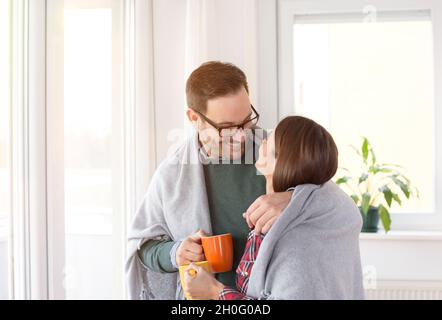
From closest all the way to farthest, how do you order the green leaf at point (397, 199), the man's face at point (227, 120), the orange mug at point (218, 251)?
the orange mug at point (218, 251) < the man's face at point (227, 120) < the green leaf at point (397, 199)

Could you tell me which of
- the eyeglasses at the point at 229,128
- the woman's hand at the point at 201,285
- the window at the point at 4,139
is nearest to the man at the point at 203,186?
the eyeglasses at the point at 229,128

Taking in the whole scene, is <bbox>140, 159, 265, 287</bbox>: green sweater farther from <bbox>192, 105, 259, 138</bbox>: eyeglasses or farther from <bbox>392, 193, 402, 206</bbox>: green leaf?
<bbox>392, 193, 402, 206</bbox>: green leaf

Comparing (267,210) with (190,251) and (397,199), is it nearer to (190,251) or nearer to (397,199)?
(190,251)

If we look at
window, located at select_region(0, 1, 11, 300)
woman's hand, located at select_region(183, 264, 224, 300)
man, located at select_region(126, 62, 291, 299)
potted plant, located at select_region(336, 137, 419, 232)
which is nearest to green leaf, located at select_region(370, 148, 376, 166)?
potted plant, located at select_region(336, 137, 419, 232)

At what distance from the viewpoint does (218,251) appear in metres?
0.97

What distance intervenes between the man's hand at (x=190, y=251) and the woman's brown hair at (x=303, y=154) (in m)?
0.21

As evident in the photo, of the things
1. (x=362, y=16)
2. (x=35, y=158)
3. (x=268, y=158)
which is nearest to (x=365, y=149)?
(x=362, y=16)

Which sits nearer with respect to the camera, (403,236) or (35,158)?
(35,158)

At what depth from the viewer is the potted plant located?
184 centimetres

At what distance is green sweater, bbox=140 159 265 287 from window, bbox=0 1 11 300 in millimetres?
296

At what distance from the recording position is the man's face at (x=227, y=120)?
108 centimetres

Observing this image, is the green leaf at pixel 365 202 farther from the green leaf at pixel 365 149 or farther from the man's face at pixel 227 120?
the man's face at pixel 227 120

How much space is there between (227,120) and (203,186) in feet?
0.49

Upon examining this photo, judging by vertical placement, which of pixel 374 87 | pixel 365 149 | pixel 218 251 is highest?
pixel 374 87
